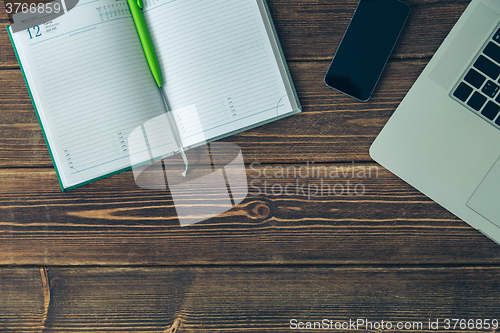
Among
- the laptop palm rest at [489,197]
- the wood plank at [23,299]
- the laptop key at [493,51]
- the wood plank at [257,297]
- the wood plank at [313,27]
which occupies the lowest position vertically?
the wood plank at [257,297]

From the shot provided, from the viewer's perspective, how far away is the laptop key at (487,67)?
52 cm

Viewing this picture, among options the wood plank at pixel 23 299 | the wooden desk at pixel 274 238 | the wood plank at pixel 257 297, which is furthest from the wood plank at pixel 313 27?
the wood plank at pixel 23 299

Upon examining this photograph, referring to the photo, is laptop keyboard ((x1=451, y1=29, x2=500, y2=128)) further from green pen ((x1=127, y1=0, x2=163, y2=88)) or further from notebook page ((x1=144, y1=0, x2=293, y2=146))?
green pen ((x1=127, y1=0, x2=163, y2=88))

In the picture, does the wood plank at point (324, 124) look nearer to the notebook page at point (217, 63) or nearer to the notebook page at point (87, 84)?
the notebook page at point (217, 63)

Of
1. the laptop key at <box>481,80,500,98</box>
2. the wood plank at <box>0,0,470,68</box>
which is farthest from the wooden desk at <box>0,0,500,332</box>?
the laptop key at <box>481,80,500,98</box>

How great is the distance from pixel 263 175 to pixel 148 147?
0.69 ft

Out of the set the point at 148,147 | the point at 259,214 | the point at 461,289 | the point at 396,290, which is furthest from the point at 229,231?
the point at 461,289

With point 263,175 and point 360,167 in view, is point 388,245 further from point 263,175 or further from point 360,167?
point 263,175

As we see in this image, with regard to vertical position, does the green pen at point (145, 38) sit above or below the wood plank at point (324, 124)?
above

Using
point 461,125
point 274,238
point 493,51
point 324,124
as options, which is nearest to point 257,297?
point 274,238

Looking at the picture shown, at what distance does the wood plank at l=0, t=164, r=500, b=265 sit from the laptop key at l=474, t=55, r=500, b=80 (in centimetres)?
22

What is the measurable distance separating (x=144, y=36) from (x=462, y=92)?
0.54m

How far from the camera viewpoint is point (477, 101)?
1.75ft

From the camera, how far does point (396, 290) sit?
590 mm
